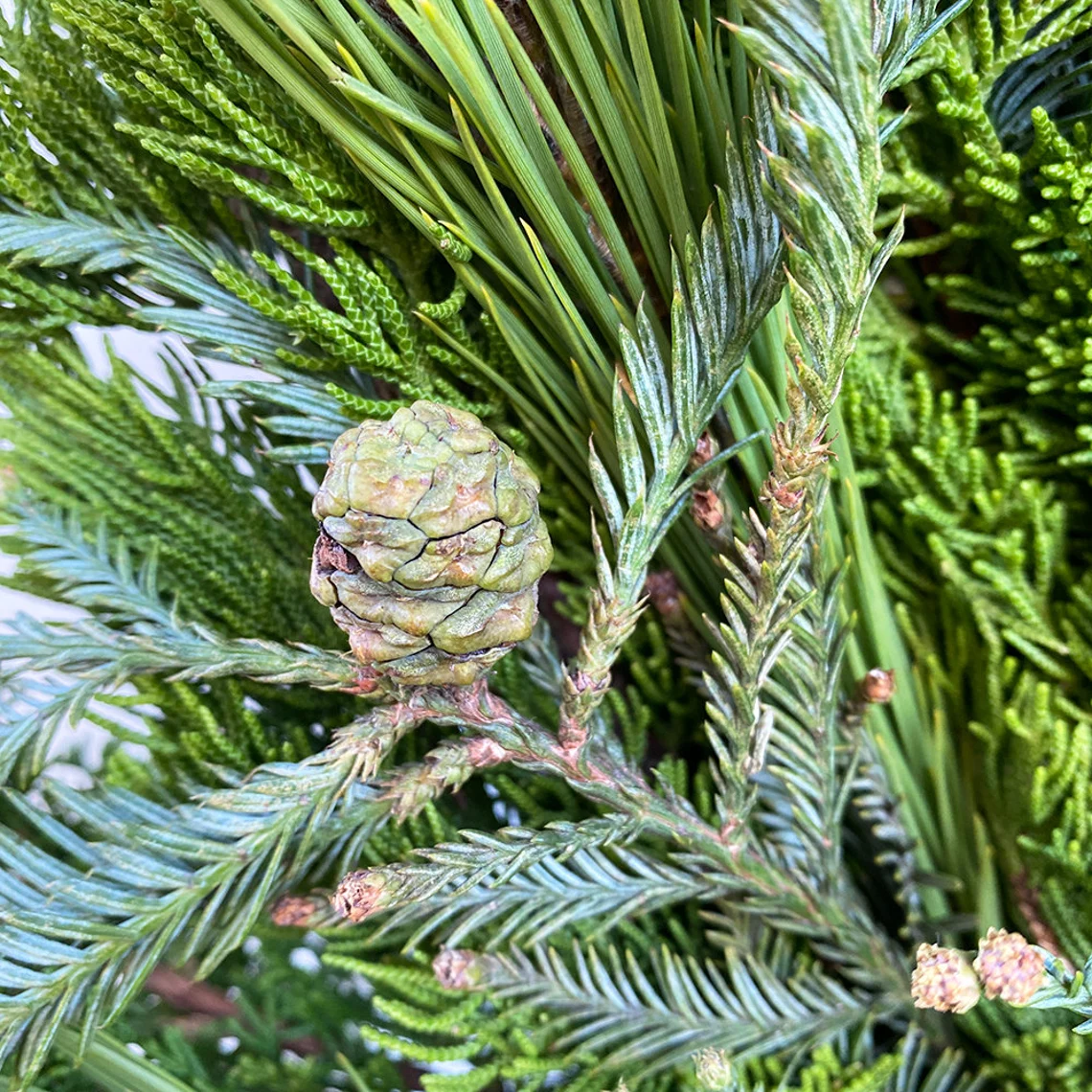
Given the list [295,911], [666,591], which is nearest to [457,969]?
[295,911]

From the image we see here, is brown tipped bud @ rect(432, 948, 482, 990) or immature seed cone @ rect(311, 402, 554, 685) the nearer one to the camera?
immature seed cone @ rect(311, 402, 554, 685)

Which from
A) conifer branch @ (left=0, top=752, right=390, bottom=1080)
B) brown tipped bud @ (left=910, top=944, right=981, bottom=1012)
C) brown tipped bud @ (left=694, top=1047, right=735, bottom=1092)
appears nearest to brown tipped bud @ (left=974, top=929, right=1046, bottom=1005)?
brown tipped bud @ (left=910, top=944, right=981, bottom=1012)

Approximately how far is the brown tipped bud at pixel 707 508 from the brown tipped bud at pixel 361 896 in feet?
A: 0.56

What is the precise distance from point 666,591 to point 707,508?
77 mm

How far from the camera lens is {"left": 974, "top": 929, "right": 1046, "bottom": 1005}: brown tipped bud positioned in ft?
0.91

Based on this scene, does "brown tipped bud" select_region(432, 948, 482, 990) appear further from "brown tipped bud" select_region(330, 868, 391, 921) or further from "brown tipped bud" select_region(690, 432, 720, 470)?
"brown tipped bud" select_region(690, 432, 720, 470)

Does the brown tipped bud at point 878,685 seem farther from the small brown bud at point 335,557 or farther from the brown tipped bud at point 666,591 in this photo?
the small brown bud at point 335,557

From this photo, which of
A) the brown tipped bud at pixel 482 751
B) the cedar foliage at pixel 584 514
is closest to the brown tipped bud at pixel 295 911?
the cedar foliage at pixel 584 514

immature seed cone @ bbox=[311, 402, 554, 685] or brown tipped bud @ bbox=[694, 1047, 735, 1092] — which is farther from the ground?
immature seed cone @ bbox=[311, 402, 554, 685]

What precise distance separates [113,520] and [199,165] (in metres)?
0.18

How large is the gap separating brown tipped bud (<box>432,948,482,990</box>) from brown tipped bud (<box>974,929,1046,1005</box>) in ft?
0.66

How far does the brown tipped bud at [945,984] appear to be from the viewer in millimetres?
Result: 279

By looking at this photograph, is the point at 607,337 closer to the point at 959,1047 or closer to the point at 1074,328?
the point at 1074,328

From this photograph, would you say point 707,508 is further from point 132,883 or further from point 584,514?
point 132,883
